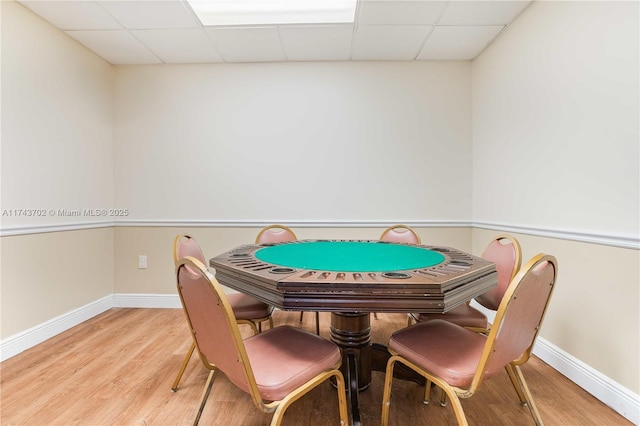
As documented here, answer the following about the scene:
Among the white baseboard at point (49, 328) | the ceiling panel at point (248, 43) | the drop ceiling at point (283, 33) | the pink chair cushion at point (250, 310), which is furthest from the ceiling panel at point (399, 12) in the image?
the white baseboard at point (49, 328)

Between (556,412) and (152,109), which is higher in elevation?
(152,109)

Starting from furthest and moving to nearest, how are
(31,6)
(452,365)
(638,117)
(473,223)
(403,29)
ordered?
(473,223), (403,29), (31,6), (638,117), (452,365)

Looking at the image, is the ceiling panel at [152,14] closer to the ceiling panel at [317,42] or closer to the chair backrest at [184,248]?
the ceiling panel at [317,42]

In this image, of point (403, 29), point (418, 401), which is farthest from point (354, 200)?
point (418, 401)

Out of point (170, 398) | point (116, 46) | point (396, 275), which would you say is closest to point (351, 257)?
point (396, 275)

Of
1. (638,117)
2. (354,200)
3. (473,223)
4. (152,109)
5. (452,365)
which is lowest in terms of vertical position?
(452,365)

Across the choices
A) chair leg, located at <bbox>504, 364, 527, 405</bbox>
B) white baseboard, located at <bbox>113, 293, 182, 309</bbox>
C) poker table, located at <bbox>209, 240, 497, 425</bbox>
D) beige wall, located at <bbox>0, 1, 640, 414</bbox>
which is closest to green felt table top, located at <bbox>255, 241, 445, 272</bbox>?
poker table, located at <bbox>209, 240, 497, 425</bbox>

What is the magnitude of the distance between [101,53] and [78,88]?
44 centimetres

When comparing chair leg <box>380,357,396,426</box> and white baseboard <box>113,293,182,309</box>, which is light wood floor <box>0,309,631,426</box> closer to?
chair leg <box>380,357,396,426</box>

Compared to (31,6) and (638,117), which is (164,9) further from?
(638,117)

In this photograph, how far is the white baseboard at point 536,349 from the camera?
142 centimetres

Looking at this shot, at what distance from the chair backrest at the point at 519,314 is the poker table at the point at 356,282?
0.18 meters

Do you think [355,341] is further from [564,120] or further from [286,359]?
[564,120]

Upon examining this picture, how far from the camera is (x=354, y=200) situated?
2.90 metres
